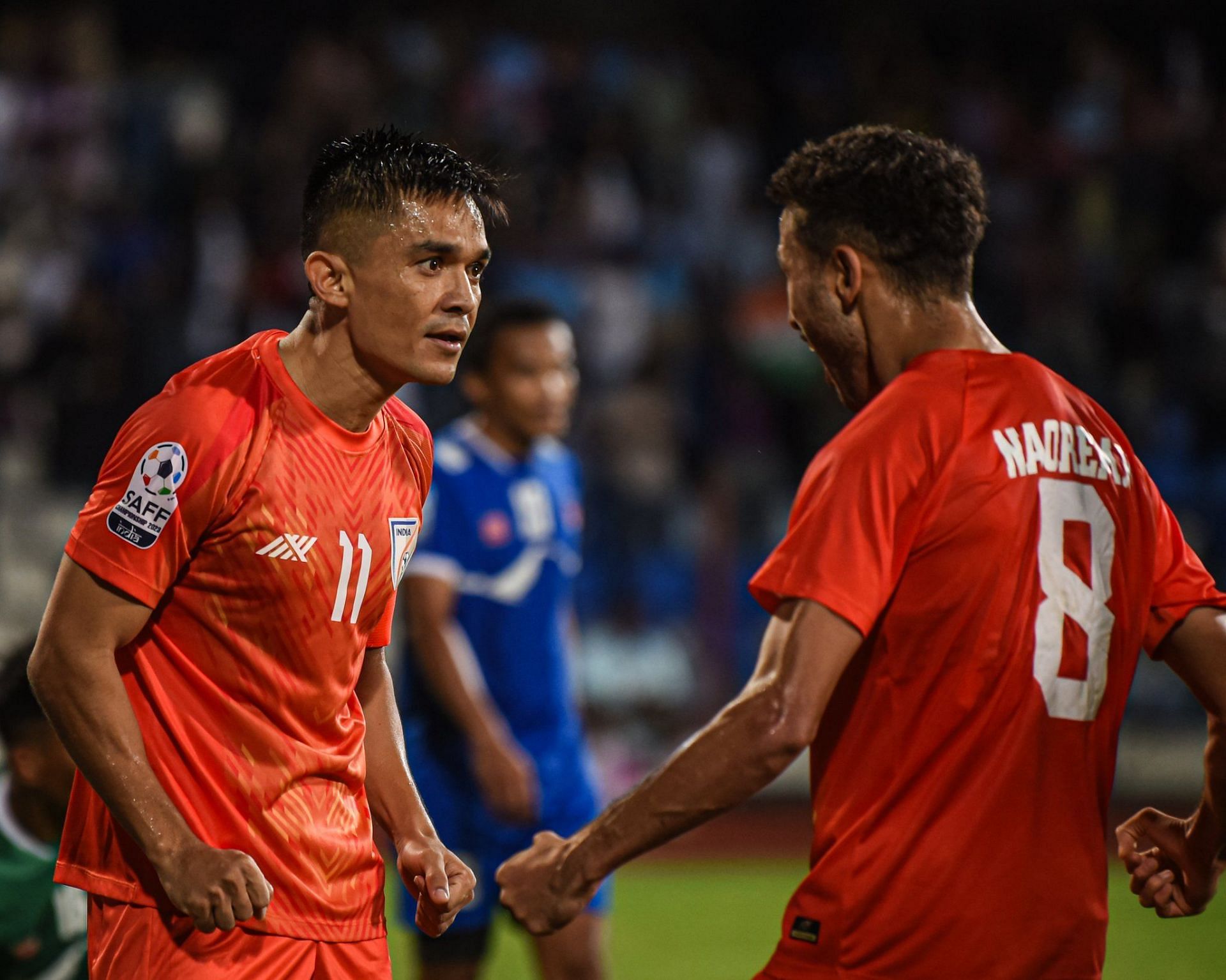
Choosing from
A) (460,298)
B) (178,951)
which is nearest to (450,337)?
(460,298)

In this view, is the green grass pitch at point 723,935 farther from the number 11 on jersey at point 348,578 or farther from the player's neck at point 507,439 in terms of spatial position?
the number 11 on jersey at point 348,578

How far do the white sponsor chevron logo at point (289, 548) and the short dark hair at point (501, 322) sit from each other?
2.85 meters

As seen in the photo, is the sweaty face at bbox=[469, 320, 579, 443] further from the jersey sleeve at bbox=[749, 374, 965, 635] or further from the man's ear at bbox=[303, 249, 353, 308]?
the jersey sleeve at bbox=[749, 374, 965, 635]

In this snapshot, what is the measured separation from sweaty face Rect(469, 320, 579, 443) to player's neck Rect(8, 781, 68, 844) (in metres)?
2.25

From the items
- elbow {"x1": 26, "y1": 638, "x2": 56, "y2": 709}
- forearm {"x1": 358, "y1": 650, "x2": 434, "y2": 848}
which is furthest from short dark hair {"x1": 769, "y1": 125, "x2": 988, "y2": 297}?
elbow {"x1": 26, "y1": 638, "x2": 56, "y2": 709}

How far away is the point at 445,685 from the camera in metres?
5.13

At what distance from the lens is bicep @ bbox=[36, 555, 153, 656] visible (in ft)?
8.55

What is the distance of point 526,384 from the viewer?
18.2ft

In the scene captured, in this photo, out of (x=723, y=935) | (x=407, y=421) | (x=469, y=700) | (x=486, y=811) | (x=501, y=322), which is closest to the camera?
(x=407, y=421)

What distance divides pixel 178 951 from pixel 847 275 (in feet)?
5.84

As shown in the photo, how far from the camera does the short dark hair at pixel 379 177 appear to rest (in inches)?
117

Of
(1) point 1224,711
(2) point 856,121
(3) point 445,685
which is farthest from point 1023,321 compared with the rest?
(1) point 1224,711

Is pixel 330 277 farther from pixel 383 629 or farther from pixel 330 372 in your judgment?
pixel 383 629

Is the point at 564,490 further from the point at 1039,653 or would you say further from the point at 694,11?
the point at 694,11
